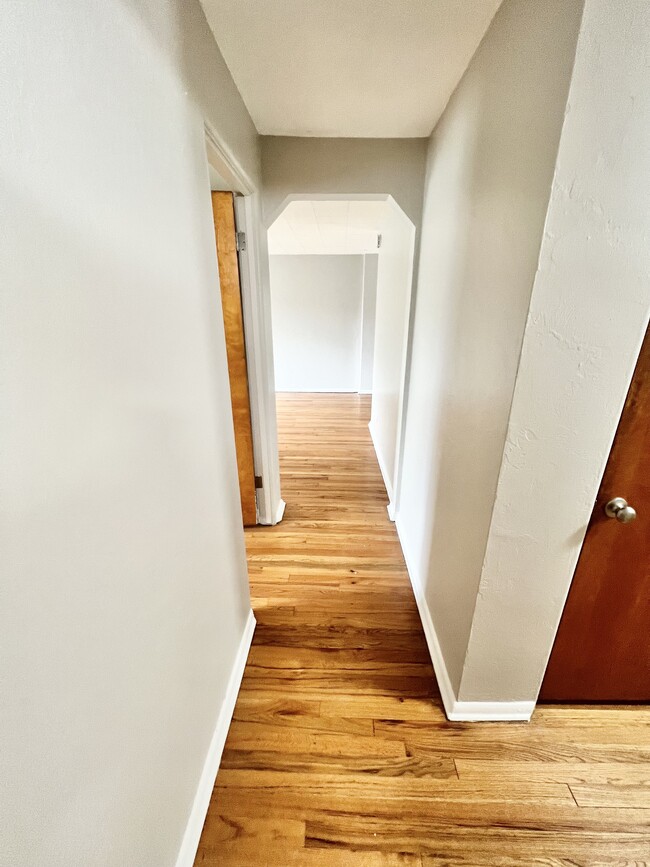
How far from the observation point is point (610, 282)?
2.61 ft

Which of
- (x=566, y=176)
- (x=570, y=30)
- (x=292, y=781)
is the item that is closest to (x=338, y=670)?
(x=292, y=781)

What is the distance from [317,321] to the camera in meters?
5.59

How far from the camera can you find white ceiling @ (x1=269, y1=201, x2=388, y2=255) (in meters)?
2.77

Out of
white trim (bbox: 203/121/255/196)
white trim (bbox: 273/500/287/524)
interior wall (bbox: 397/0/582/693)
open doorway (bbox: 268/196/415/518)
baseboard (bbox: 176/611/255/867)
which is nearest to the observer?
interior wall (bbox: 397/0/582/693)

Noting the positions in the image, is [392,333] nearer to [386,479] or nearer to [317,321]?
[386,479]

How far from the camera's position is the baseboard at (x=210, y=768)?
951 millimetres

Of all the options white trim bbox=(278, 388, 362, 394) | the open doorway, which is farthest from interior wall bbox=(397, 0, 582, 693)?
white trim bbox=(278, 388, 362, 394)

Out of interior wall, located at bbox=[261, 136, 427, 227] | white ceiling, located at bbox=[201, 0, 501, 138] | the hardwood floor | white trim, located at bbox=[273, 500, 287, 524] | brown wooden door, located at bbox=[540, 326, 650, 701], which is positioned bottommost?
the hardwood floor

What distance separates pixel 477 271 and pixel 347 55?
0.81 meters

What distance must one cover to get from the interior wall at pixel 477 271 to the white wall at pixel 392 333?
317mm

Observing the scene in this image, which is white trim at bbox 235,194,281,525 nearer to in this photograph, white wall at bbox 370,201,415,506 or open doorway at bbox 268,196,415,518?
white wall at bbox 370,201,415,506

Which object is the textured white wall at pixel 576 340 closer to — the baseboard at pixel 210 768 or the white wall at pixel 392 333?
the baseboard at pixel 210 768

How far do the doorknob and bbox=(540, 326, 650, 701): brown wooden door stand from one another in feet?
0.04

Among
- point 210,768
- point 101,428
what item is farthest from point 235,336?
point 210,768
